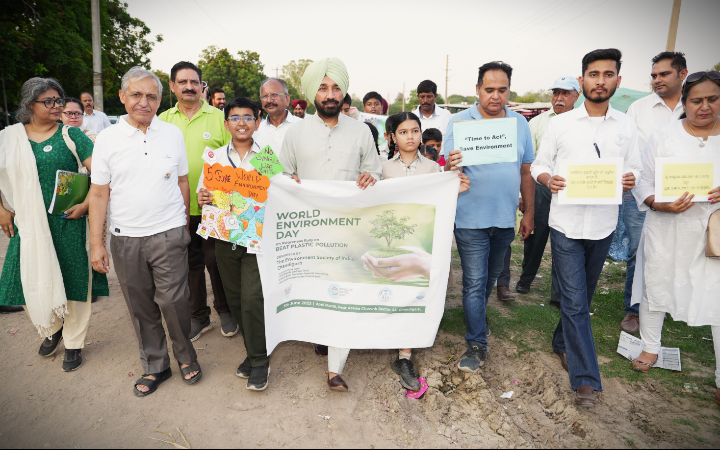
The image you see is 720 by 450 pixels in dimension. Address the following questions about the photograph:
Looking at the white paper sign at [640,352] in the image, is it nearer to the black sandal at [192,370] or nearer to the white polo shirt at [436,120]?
the black sandal at [192,370]

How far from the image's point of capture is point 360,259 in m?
3.12

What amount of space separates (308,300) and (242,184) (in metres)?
1.01

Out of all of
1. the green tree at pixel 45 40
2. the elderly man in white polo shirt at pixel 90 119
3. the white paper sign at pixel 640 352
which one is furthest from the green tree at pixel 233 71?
the white paper sign at pixel 640 352

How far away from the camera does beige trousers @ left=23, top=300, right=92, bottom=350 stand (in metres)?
3.51

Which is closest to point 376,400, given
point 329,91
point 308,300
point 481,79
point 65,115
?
point 308,300

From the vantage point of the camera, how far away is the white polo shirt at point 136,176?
291 centimetres

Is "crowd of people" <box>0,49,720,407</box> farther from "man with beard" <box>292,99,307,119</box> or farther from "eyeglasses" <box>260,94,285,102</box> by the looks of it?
"man with beard" <box>292,99,307,119</box>

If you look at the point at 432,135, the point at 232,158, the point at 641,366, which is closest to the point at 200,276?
the point at 232,158

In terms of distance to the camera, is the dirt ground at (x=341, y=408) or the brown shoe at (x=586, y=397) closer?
the dirt ground at (x=341, y=408)

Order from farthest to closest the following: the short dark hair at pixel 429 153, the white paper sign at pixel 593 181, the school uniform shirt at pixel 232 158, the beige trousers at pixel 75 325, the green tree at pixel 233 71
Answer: the green tree at pixel 233 71, the short dark hair at pixel 429 153, the beige trousers at pixel 75 325, the school uniform shirt at pixel 232 158, the white paper sign at pixel 593 181

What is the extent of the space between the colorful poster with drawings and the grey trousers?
35 centimetres

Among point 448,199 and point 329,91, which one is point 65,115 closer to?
point 329,91

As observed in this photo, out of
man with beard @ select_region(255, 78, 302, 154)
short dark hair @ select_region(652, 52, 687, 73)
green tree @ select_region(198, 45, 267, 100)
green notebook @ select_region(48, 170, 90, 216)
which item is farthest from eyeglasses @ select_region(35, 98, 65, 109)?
green tree @ select_region(198, 45, 267, 100)

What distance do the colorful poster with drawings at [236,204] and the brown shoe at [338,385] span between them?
1.16 metres
